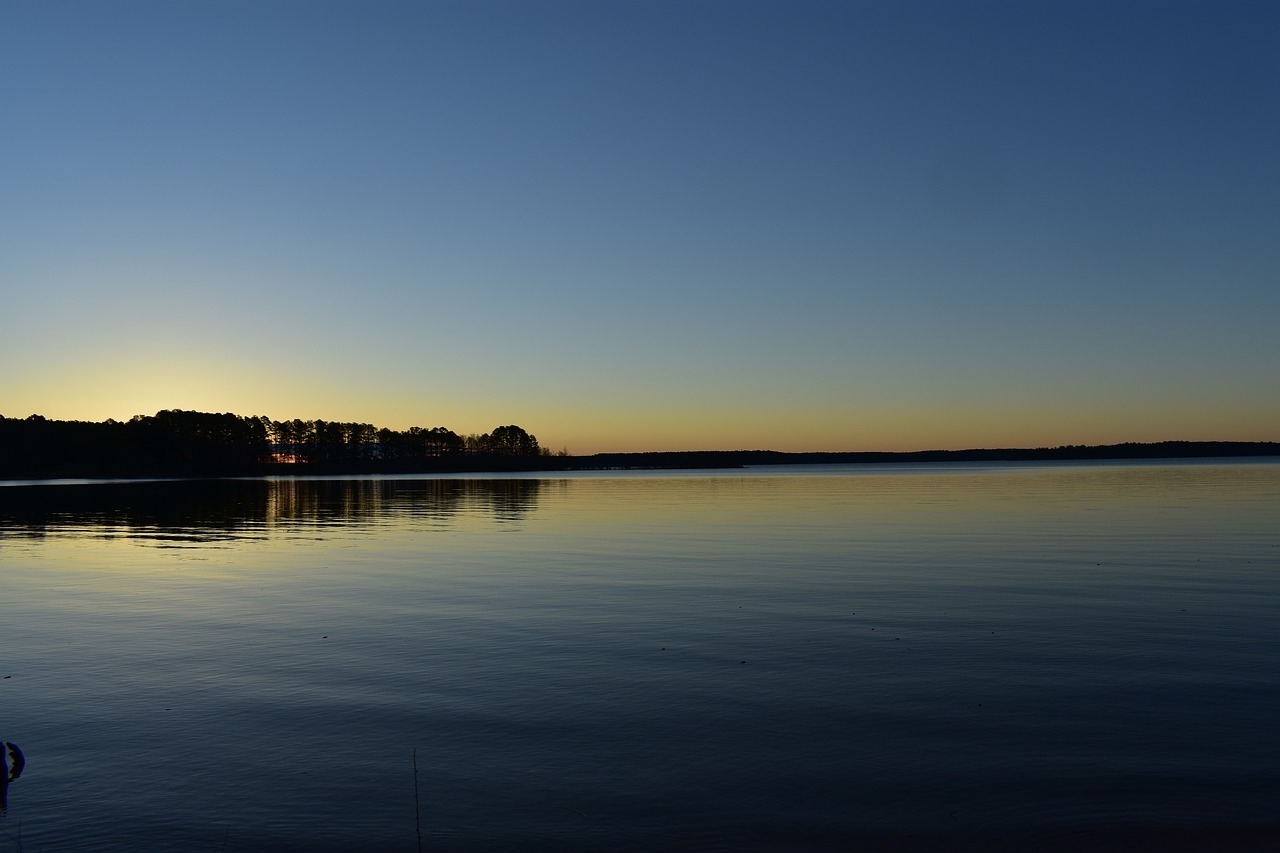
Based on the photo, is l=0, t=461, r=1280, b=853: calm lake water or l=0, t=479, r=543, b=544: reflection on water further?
l=0, t=479, r=543, b=544: reflection on water

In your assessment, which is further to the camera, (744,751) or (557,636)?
(557,636)

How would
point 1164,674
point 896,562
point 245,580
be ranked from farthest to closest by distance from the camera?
point 896,562 < point 245,580 < point 1164,674

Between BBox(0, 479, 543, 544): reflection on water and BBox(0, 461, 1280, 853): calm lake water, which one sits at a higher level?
BBox(0, 479, 543, 544): reflection on water

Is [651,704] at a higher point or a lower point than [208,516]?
lower

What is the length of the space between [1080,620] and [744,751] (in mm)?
13511

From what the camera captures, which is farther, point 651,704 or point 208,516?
point 208,516

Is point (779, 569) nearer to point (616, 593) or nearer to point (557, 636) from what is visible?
point (616, 593)

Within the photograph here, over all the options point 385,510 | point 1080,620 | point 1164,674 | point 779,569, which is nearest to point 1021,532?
point 779,569

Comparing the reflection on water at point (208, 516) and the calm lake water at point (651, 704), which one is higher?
the reflection on water at point (208, 516)

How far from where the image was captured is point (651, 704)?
51.0ft

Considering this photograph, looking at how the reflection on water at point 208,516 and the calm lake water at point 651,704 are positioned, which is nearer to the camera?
the calm lake water at point 651,704

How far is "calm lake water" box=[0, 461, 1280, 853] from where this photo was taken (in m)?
10.7

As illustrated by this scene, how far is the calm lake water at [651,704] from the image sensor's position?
35.0 ft

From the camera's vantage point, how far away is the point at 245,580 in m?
32.5
